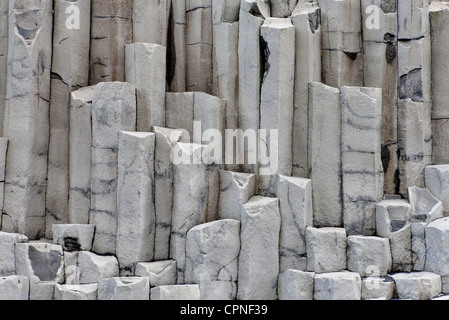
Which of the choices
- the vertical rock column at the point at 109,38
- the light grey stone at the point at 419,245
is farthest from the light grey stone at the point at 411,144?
the vertical rock column at the point at 109,38

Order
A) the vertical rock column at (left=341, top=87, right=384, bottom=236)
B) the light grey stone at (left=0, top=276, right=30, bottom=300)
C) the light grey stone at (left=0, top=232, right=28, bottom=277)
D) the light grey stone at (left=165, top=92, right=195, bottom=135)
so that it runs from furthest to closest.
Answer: the light grey stone at (left=165, top=92, right=195, bottom=135) → the vertical rock column at (left=341, top=87, right=384, bottom=236) → the light grey stone at (left=0, top=232, right=28, bottom=277) → the light grey stone at (left=0, top=276, right=30, bottom=300)

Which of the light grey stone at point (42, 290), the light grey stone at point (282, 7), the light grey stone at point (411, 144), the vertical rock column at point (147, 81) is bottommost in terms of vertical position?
the light grey stone at point (42, 290)

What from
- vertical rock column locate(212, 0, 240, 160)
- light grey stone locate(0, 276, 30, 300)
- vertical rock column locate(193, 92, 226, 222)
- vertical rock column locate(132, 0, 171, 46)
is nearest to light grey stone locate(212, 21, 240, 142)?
vertical rock column locate(212, 0, 240, 160)

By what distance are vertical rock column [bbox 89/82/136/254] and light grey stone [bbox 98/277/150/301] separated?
475mm

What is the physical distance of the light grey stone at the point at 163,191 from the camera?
19.4ft

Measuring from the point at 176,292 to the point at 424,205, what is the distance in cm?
260

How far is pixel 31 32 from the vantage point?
6066mm

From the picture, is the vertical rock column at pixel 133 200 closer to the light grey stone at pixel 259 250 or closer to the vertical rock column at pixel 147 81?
the vertical rock column at pixel 147 81

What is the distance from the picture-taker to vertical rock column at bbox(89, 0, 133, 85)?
21.0 ft

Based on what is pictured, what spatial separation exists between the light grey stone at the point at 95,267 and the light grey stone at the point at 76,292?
0.09m

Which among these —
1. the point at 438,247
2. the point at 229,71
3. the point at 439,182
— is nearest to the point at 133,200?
the point at 229,71

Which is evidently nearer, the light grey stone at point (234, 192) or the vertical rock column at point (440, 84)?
the light grey stone at point (234, 192)

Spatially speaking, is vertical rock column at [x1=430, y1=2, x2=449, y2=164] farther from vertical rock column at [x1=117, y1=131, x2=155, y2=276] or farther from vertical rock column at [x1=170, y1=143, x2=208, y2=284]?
vertical rock column at [x1=117, y1=131, x2=155, y2=276]

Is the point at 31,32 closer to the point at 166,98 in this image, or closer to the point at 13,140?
the point at 13,140
